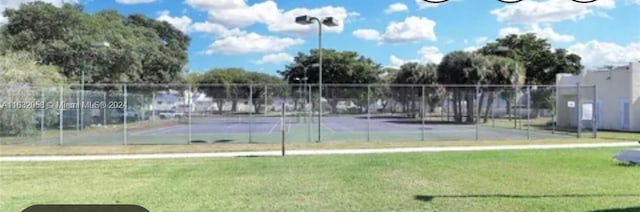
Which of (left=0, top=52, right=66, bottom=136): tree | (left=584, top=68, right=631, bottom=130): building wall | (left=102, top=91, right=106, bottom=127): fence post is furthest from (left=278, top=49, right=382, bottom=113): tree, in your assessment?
(left=0, top=52, right=66, bottom=136): tree

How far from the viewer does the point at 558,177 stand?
411 inches

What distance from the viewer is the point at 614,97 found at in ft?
100

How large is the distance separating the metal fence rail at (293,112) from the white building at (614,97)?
291 mm

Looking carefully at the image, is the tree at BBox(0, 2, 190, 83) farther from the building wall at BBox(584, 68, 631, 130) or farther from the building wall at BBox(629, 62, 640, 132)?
the building wall at BBox(629, 62, 640, 132)

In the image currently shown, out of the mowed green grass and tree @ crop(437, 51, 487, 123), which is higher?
tree @ crop(437, 51, 487, 123)

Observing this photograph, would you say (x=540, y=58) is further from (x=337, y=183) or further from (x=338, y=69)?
(x=337, y=183)

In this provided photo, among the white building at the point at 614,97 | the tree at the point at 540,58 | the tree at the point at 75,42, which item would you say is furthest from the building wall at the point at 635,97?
the tree at the point at 540,58

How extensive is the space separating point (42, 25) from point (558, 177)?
32.9 m

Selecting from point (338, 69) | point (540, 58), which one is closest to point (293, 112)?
point (540, 58)

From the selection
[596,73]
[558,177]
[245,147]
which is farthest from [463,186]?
[596,73]

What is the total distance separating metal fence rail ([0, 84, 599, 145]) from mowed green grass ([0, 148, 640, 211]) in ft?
29.1

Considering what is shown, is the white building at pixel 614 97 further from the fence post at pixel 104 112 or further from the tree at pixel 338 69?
the tree at pixel 338 69

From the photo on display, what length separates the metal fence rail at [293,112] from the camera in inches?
889

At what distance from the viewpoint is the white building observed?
29.2 meters
